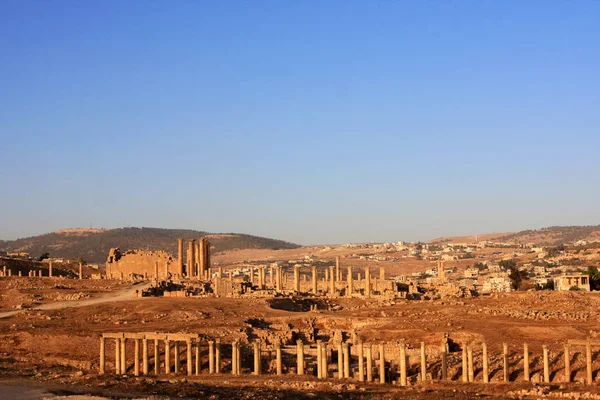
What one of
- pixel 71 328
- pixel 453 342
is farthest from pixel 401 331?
pixel 71 328

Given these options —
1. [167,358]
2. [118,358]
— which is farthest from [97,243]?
[167,358]

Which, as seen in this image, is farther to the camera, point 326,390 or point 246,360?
point 246,360

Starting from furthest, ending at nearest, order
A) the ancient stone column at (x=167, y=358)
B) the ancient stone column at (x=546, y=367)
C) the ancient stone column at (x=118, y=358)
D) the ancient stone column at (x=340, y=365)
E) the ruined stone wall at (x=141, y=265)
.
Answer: the ruined stone wall at (x=141, y=265)
the ancient stone column at (x=118, y=358)
the ancient stone column at (x=167, y=358)
the ancient stone column at (x=340, y=365)
the ancient stone column at (x=546, y=367)

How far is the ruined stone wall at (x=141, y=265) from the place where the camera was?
75.9 meters

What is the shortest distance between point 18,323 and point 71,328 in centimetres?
396

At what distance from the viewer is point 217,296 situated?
57656 mm

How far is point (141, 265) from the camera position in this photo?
254 ft

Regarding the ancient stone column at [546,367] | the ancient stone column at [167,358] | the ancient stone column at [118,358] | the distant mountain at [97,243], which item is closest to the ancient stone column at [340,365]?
the ancient stone column at [167,358]

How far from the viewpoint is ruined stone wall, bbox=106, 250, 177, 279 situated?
7588cm

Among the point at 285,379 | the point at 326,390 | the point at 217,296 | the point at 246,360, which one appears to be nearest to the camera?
the point at 326,390

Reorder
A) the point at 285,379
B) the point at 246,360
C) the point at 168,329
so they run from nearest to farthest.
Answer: the point at 285,379, the point at 246,360, the point at 168,329

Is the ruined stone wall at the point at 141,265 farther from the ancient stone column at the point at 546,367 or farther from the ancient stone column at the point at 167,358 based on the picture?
the ancient stone column at the point at 546,367

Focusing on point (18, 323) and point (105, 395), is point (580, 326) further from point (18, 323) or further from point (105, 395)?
point (18, 323)

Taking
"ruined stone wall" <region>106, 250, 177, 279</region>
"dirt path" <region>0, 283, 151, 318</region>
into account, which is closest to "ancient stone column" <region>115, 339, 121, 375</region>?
"dirt path" <region>0, 283, 151, 318</region>
